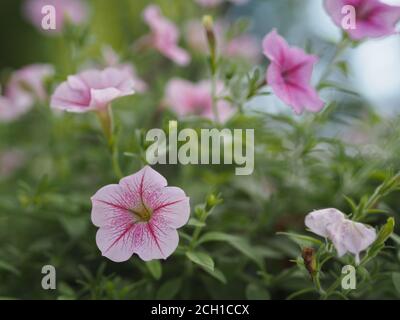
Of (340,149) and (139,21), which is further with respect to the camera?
(139,21)

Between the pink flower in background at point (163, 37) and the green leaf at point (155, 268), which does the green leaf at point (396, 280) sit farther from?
the pink flower in background at point (163, 37)

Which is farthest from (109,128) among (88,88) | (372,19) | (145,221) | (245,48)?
(245,48)

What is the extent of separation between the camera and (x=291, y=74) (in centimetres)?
73

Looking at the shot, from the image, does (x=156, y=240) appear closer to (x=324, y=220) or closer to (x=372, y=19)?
(x=324, y=220)

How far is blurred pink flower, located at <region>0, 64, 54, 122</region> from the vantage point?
1.03 meters

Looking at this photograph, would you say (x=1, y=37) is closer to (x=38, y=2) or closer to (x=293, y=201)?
(x=38, y=2)

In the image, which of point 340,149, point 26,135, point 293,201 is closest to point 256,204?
point 293,201

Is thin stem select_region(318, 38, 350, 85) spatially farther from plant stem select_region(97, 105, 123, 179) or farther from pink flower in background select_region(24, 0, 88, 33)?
pink flower in background select_region(24, 0, 88, 33)

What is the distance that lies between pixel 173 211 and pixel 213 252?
221mm

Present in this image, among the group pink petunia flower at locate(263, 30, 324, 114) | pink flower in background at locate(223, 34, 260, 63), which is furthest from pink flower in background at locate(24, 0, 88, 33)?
pink petunia flower at locate(263, 30, 324, 114)

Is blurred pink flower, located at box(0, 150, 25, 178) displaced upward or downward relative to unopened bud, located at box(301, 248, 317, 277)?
upward

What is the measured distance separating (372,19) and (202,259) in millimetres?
387

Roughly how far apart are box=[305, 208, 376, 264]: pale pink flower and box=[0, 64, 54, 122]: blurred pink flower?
626mm

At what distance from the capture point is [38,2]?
167 cm
